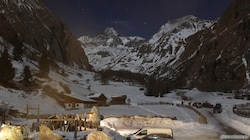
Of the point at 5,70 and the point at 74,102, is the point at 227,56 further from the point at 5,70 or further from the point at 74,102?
the point at 5,70

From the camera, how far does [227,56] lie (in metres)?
158

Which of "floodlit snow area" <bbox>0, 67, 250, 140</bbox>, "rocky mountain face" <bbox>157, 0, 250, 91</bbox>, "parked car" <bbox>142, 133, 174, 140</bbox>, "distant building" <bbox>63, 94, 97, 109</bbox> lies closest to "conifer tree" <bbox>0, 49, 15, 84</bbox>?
"floodlit snow area" <bbox>0, 67, 250, 140</bbox>

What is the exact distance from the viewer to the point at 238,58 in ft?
494

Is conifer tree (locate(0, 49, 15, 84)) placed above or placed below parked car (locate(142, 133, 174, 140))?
above

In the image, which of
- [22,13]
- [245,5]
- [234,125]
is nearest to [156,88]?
[245,5]

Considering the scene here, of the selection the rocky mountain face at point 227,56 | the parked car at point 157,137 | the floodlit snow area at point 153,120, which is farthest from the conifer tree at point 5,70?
the rocky mountain face at point 227,56

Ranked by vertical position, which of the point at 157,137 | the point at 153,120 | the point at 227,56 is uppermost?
the point at 227,56

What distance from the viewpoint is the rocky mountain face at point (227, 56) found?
14388 cm

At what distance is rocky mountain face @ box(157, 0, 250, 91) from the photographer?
472ft

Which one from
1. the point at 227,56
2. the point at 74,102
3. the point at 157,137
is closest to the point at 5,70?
the point at 74,102

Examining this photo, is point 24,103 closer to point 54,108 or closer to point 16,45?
point 54,108

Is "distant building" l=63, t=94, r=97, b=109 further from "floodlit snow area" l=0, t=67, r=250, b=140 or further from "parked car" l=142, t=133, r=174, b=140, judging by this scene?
"parked car" l=142, t=133, r=174, b=140

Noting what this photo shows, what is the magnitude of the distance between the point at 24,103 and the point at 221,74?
10266 cm

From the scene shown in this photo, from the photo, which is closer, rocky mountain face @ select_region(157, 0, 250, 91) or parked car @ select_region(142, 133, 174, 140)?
parked car @ select_region(142, 133, 174, 140)
